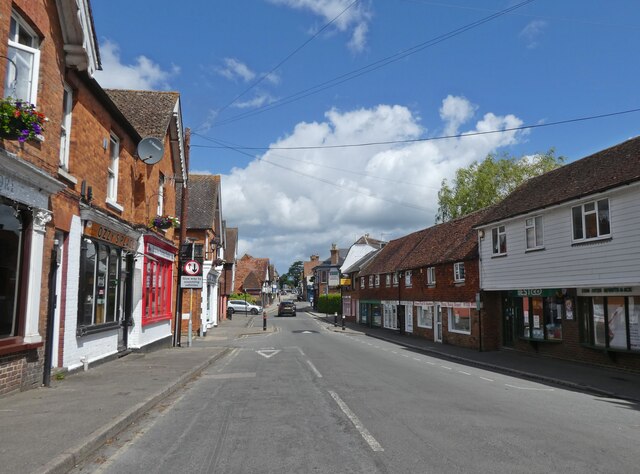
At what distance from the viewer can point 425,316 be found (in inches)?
1189

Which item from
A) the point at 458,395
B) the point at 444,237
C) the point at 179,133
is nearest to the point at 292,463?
the point at 458,395

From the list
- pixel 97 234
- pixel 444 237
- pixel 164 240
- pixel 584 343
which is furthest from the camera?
pixel 444 237

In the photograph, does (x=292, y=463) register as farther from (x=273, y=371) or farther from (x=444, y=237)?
(x=444, y=237)

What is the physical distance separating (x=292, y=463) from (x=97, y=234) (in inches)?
346

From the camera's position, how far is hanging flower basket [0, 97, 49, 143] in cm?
763

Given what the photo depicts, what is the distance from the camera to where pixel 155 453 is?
6.07 meters

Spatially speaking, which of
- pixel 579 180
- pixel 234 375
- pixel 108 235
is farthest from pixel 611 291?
pixel 108 235

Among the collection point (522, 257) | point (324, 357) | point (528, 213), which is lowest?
point (324, 357)

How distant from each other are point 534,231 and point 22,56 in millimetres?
16710

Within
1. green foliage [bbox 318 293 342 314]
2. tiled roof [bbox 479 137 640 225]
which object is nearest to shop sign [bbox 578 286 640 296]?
tiled roof [bbox 479 137 640 225]

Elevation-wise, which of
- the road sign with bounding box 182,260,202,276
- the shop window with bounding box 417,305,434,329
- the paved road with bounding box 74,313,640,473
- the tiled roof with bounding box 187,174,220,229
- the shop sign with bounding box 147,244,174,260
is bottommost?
the paved road with bounding box 74,313,640,473

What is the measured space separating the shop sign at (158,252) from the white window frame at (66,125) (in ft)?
20.3

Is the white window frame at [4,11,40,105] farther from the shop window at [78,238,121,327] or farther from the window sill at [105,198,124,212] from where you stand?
the window sill at [105,198,124,212]

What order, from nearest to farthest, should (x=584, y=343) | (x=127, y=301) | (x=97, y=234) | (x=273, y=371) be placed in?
(x=97, y=234) → (x=273, y=371) → (x=127, y=301) → (x=584, y=343)
